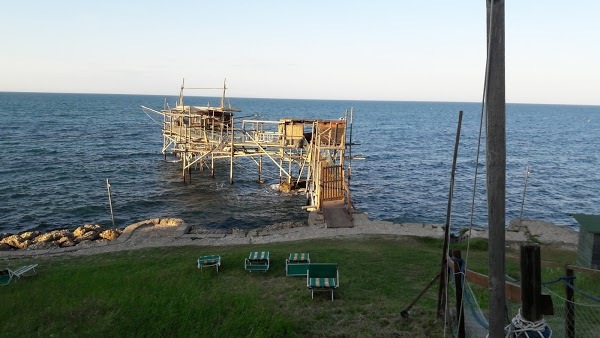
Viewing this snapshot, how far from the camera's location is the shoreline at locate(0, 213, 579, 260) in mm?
19562

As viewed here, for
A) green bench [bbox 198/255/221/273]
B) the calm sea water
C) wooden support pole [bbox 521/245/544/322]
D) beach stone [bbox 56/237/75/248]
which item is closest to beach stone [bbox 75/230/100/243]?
beach stone [bbox 56/237/75/248]

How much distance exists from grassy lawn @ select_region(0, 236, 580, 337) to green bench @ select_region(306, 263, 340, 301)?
30cm

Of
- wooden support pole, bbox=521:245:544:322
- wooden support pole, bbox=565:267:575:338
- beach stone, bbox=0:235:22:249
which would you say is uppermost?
wooden support pole, bbox=521:245:544:322

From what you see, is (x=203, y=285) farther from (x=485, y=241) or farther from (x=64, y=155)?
(x=64, y=155)

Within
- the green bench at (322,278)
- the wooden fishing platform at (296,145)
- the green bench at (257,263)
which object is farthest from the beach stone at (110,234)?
the green bench at (322,278)

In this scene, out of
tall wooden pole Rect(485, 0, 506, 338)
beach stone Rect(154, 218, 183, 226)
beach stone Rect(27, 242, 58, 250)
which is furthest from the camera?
beach stone Rect(154, 218, 183, 226)

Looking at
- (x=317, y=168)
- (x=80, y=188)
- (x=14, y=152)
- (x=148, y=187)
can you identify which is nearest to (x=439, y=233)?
(x=317, y=168)

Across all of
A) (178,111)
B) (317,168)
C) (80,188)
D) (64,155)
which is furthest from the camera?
(64,155)

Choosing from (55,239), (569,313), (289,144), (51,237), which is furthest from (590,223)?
(51,237)

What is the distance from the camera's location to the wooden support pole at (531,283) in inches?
224

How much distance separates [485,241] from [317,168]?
35.3 ft

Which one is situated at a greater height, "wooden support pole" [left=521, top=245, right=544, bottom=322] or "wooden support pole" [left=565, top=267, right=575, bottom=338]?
"wooden support pole" [left=521, top=245, right=544, bottom=322]

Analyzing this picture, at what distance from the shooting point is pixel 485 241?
19.1 m

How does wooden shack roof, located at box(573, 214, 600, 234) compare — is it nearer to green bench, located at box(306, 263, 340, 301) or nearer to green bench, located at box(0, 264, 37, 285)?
green bench, located at box(306, 263, 340, 301)
